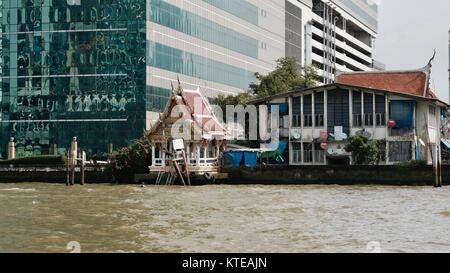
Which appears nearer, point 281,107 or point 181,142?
point 181,142

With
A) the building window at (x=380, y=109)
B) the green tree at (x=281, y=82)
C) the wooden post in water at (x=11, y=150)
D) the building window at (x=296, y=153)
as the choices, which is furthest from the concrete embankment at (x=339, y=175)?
the wooden post in water at (x=11, y=150)

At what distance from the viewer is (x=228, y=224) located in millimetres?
27797

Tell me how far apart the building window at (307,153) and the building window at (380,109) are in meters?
6.10

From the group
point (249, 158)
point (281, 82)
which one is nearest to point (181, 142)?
point (249, 158)

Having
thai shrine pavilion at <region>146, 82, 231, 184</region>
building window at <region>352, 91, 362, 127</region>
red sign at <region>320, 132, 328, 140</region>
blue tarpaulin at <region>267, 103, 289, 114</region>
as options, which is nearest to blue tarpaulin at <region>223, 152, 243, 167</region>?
thai shrine pavilion at <region>146, 82, 231, 184</region>

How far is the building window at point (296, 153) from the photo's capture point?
2717 inches

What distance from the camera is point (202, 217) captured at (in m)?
30.7

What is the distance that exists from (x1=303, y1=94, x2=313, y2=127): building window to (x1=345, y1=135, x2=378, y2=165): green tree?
4412mm

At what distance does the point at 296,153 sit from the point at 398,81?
40.4ft

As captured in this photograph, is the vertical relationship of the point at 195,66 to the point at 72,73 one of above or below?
above

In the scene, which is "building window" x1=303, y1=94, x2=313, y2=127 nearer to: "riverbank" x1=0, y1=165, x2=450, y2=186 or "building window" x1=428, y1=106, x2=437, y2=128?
"riverbank" x1=0, y1=165, x2=450, y2=186

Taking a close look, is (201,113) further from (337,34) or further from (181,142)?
(337,34)

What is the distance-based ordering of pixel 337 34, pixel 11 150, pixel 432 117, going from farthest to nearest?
pixel 337 34 → pixel 11 150 → pixel 432 117
